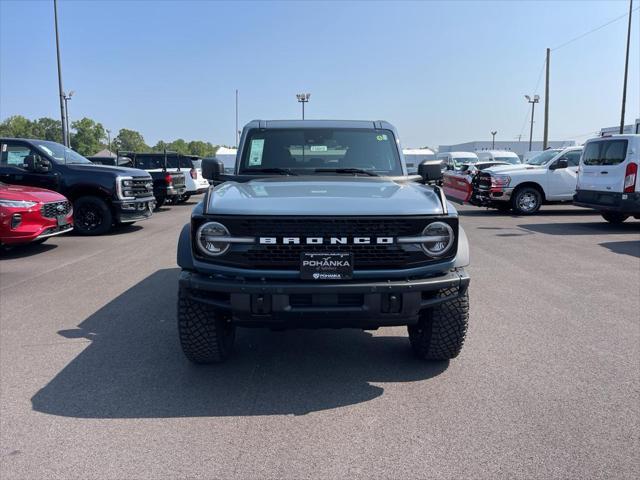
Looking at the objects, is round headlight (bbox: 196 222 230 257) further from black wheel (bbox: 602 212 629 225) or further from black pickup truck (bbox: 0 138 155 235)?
black wheel (bbox: 602 212 629 225)

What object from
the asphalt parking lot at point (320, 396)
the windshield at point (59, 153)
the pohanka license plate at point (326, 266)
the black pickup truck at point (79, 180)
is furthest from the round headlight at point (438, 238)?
the windshield at point (59, 153)

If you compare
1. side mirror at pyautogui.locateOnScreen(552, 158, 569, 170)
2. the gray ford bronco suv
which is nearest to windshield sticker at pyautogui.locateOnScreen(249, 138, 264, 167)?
the gray ford bronco suv

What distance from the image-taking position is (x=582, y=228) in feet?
44.4

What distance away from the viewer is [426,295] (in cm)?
385

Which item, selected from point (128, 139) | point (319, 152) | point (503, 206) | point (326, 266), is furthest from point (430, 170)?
point (128, 139)

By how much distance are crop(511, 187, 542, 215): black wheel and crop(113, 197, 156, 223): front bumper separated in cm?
1022

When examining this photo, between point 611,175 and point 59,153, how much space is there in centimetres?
1234

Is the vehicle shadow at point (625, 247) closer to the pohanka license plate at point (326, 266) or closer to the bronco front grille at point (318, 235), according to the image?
the bronco front grille at point (318, 235)

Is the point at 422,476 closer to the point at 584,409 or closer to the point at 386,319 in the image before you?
the point at 386,319

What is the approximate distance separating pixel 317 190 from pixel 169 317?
2418 millimetres

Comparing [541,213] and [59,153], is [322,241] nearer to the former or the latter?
[59,153]

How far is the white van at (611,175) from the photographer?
12398 millimetres

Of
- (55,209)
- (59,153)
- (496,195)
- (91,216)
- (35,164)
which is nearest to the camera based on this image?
(55,209)

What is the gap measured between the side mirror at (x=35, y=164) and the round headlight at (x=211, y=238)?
9.26 metres
